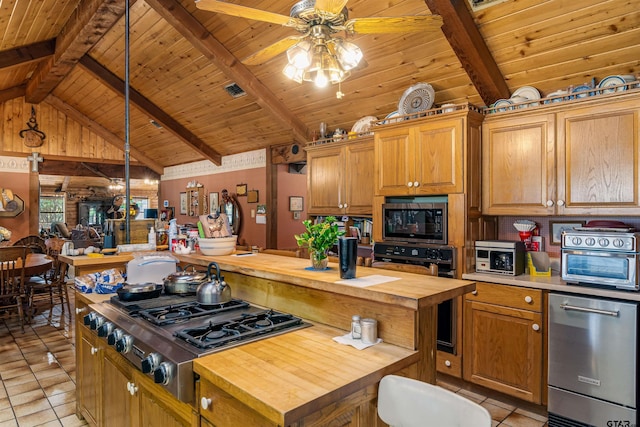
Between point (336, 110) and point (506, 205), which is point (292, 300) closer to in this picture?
point (506, 205)

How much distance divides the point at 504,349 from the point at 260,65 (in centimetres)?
374

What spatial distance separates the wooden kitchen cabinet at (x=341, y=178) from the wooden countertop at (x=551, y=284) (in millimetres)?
1525

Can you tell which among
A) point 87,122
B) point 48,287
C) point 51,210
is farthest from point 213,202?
point 51,210

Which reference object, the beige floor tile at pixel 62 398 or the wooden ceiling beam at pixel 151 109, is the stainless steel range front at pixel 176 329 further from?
the wooden ceiling beam at pixel 151 109

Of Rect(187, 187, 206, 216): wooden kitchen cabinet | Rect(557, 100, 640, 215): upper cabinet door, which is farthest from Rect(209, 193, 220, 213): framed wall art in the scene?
Rect(557, 100, 640, 215): upper cabinet door

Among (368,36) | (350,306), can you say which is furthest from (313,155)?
(350,306)

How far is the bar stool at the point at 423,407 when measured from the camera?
3.43 ft

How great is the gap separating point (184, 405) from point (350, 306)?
0.75 m

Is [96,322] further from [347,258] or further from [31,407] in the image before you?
[31,407]

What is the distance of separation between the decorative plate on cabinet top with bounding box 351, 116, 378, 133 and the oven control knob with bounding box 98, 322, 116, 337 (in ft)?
10.6

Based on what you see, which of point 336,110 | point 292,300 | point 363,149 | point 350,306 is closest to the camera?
point 350,306

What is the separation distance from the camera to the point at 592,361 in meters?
2.43

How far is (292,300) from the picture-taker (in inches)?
77.0

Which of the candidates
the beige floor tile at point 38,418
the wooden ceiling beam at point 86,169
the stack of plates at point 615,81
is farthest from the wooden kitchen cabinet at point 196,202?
the stack of plates at point 615,81
